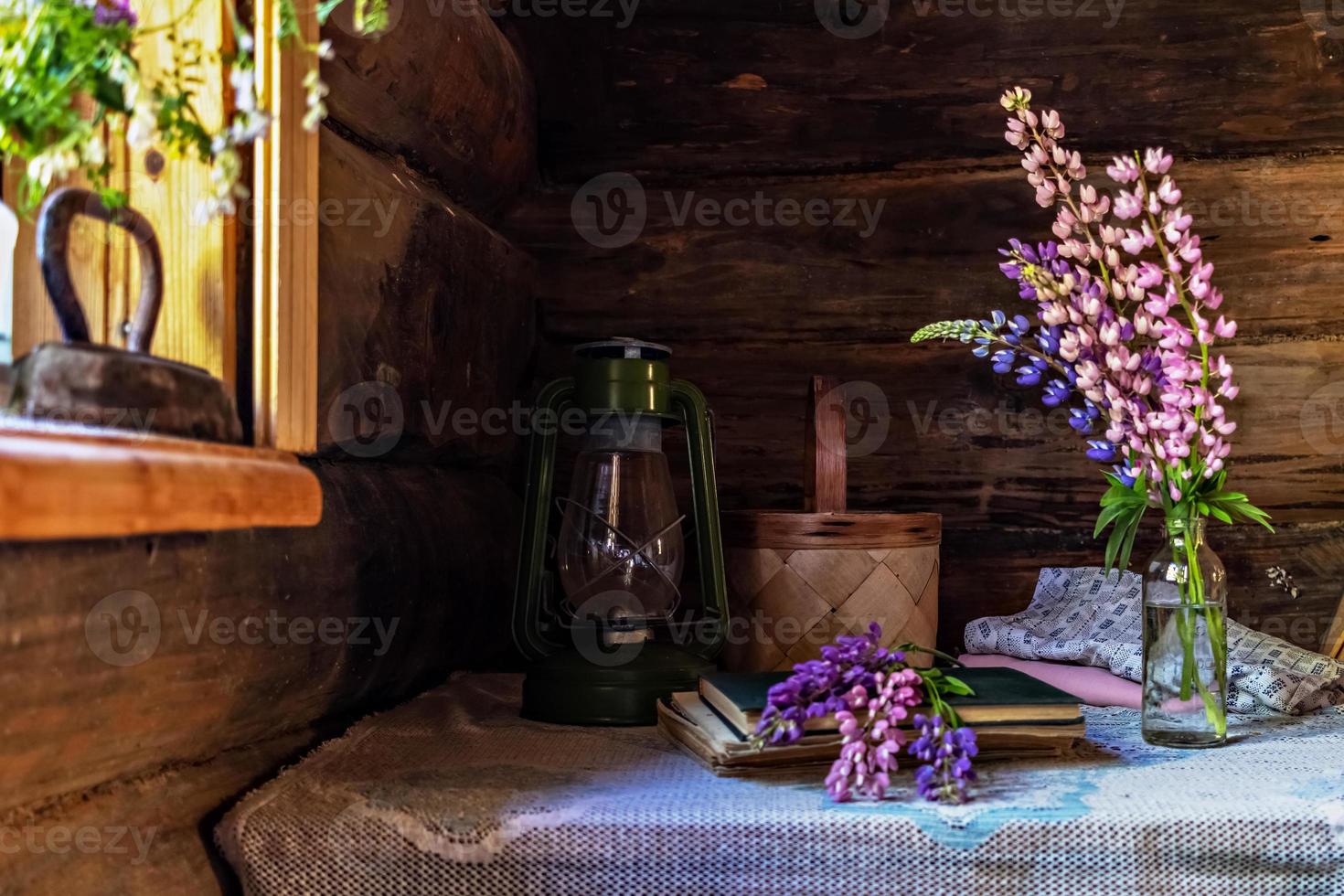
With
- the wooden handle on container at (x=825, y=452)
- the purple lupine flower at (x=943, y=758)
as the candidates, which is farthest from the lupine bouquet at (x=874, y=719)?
the wooden handle on container at (x=825, y=452)

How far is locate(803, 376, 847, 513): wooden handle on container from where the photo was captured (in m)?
1.17

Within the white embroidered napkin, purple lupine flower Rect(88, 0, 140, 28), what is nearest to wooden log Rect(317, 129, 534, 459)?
purple lupine flower Rect(88, 0, 140, 28)

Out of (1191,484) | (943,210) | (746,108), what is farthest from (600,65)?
(1191,484)

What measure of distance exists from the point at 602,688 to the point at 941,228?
0.76 metres

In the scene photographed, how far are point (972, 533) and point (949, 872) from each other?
73cm

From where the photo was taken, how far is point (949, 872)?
0.71 m

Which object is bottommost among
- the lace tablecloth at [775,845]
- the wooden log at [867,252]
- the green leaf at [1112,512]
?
the lace tablecloth at [775,845]

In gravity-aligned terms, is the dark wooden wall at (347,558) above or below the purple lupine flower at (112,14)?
below

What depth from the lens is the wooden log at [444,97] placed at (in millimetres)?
963

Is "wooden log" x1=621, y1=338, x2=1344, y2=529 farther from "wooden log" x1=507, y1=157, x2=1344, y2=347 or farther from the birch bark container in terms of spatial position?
the birch bark container

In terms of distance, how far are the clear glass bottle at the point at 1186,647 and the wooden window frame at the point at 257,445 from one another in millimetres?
704

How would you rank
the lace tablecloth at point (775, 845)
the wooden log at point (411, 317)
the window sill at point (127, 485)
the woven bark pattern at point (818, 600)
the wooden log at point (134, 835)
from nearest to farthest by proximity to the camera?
the window sill at point (127, 485)
the wooden log at point (134, 835)
the lace tablecloth at point (775, 845)
the wooden log at point (411, 317)
the woven bark pattern at point (818, 600)

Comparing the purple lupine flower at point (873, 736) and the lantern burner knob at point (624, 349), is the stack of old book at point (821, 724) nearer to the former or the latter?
the purple lupine flower at point (873, 736)

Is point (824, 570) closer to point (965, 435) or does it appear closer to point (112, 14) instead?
point (965, 435)
